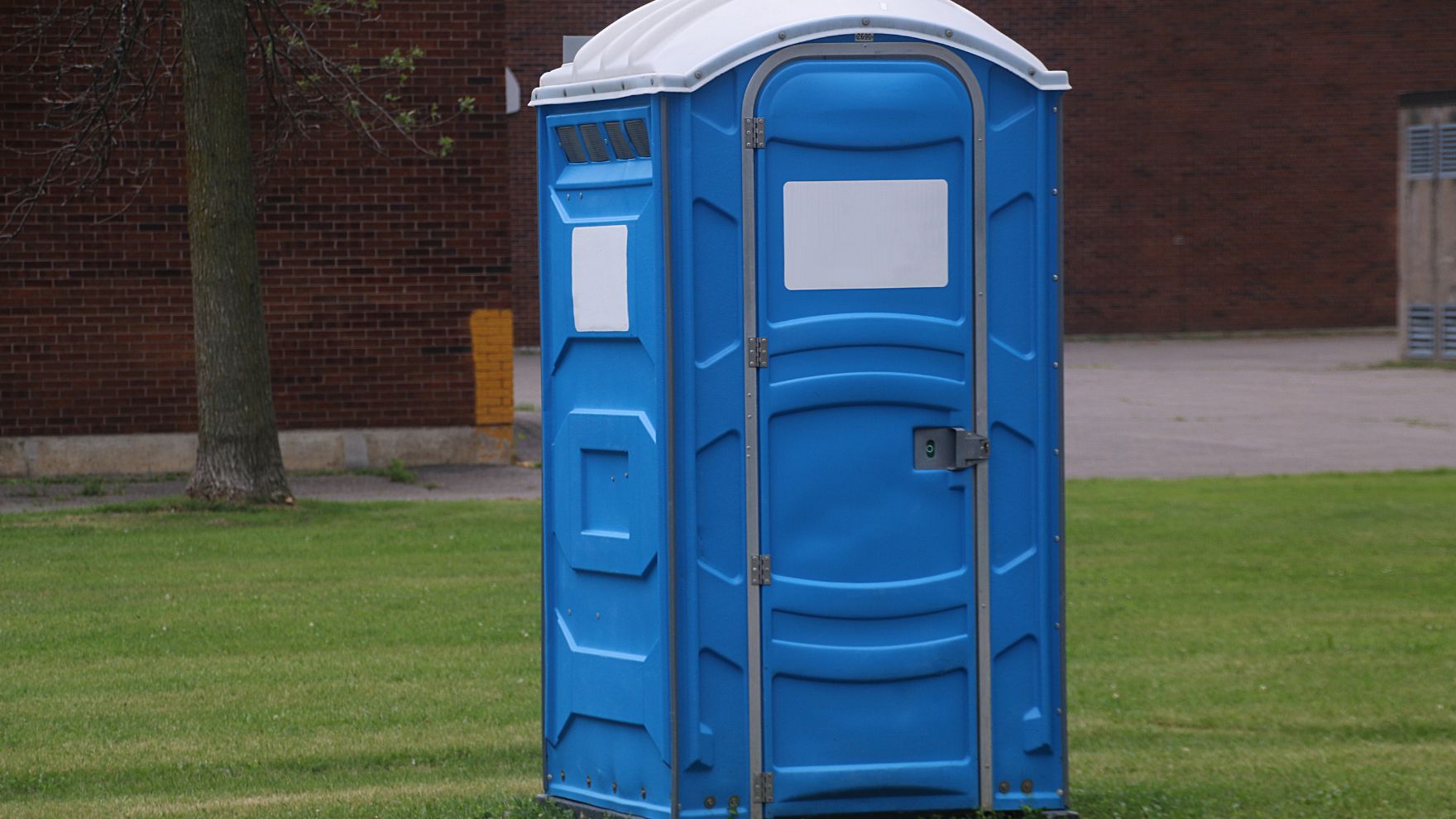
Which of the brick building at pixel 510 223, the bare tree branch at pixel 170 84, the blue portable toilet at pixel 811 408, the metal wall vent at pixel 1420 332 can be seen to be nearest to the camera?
the blue portable toilet at pixel 811 408

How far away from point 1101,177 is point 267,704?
31682mm

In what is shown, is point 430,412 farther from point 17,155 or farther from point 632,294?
point 632,294

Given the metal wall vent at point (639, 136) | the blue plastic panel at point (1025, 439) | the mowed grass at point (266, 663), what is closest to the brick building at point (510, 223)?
the mowed grass at point (266, 663)

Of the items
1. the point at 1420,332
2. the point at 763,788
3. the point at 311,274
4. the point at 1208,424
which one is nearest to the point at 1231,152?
the point at 1420,332

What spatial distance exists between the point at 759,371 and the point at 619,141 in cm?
76

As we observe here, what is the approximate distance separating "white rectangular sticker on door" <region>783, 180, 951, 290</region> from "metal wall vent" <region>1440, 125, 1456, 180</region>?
25761mm

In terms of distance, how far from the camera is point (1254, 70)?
3791cm

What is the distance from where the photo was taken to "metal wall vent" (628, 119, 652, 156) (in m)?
5.20

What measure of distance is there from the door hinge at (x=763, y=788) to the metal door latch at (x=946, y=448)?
3.21ft

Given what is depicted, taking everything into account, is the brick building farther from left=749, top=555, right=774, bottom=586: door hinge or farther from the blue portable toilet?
left=749, top=555, right=774, bottom=586: door hinge

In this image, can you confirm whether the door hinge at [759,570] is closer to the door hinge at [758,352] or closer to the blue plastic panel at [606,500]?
the blue plastic panel at [606,500]

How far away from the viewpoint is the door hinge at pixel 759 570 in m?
5.26

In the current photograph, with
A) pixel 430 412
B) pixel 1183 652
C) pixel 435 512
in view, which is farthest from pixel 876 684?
pixel 430 412

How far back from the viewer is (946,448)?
5.39m
